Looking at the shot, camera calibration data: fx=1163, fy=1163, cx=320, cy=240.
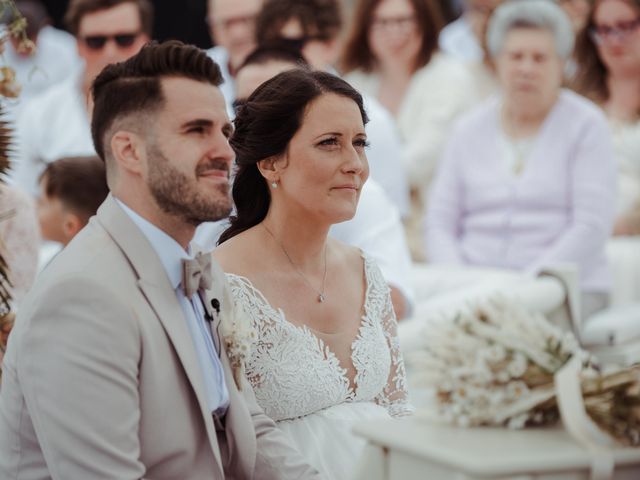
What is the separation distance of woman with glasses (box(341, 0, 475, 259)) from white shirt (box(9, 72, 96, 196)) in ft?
5.26

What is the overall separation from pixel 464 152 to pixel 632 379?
152 inches

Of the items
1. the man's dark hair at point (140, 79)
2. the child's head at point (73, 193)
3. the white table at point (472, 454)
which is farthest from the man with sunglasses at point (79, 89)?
the white table at point (472, 454)

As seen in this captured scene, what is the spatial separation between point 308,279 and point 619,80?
3.87 m

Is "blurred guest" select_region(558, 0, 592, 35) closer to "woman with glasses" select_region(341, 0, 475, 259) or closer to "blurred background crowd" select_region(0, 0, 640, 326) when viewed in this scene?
"blurred background crowd" select_region(0, 0, 640, 326)

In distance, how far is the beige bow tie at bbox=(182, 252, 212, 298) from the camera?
7.61 ft

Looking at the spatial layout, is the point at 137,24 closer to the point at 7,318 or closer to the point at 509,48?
the point at 509,48

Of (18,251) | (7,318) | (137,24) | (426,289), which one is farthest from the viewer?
(137,24)

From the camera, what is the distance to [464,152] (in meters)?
5.74

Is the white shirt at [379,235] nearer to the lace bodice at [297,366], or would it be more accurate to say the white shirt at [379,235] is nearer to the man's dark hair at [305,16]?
the lace bodice at [297,366]

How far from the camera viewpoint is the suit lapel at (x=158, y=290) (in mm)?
2223

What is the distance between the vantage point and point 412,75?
675 cm

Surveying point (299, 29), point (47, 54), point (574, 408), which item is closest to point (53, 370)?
point (574, 408)

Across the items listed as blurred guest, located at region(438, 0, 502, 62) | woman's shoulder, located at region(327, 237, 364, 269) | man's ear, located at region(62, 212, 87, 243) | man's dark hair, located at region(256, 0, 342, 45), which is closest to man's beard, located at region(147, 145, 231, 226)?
woman's shoulder, located at region(327, 237, 364, 269)

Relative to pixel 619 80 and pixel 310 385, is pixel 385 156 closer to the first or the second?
pixel 619 80
